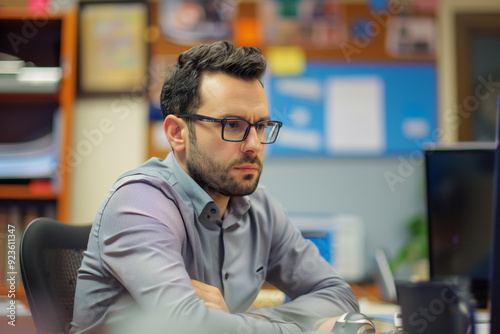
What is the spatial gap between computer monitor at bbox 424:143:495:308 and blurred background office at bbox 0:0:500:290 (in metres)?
→ 1.55

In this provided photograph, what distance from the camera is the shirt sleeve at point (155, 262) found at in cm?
92

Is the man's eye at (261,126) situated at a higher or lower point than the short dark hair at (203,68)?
lower

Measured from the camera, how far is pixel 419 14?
120 inches

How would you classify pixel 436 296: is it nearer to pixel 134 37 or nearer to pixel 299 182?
pixel 299 182

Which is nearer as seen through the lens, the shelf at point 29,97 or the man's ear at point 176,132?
the man's ear at point 176,132

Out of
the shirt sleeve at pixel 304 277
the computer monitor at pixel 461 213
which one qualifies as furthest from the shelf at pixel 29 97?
the computer monitor at pixel 461 213

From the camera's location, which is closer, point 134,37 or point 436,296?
point 436,296

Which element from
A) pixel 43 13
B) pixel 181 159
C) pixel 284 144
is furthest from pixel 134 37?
pixel 181 159

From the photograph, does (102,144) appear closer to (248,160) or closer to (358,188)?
(358,188)

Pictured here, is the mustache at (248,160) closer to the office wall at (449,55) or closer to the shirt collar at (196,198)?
the shirt collar at (196,198)

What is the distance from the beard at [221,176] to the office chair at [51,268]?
339 mm

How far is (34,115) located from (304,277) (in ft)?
6.58

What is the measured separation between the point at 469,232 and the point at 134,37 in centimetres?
232

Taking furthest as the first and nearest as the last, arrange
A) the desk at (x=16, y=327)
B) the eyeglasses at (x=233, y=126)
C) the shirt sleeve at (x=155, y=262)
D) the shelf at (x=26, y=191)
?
the shelf at (x=26, y=191) → the desk at (x=16, y=327) → the eyeglasses at (x=233, y=126) → the shirt sleeve at (x=155, y=262)
